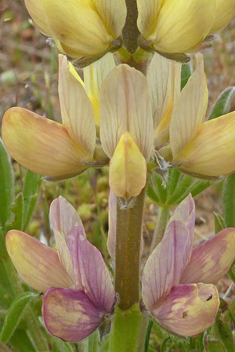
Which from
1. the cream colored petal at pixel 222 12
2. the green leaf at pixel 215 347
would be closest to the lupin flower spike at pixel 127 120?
the cream colored petal at pixel 222 12

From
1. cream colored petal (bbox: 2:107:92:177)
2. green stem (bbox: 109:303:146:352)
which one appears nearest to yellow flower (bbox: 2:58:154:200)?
cream colored petal (bbox: 2:107:92:177)

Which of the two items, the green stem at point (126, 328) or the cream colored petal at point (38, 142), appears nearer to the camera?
the cream colored petal at point (38, 142)

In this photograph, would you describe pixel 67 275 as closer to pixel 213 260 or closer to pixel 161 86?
pixel 213 260

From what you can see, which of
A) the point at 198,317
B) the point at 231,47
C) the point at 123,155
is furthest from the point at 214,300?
the point at 231,47

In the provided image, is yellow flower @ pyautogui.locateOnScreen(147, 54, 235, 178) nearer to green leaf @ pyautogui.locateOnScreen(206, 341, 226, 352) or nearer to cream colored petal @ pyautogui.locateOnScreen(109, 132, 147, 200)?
cream colored petal @ pyautogui.locateOnScreen(109, 132, 147, 200)

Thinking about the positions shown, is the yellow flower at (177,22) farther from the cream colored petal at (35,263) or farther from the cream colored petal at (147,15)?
the cream colored petal at (35,263)

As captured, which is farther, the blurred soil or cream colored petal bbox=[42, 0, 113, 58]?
the blurred soil
